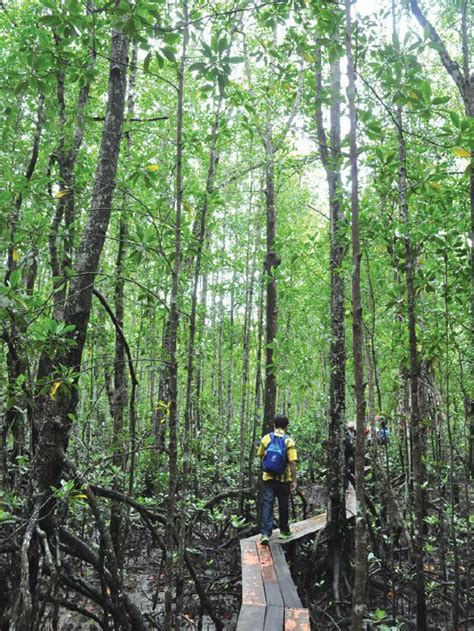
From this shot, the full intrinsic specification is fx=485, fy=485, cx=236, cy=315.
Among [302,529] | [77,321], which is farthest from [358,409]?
[302,529]

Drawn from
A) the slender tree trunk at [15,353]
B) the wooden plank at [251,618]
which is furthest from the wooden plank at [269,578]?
the slender tree trunk at [15,353]

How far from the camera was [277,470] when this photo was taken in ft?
22.3

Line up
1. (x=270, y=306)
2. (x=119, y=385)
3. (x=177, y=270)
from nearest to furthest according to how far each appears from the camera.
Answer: (x=177, y=270) < (x=119, y=385) < (x=270, y=306)

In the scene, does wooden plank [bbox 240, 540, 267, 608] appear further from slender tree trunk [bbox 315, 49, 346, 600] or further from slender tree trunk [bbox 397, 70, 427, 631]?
slender tree trunk [bbox 397, 70, 427, 631]

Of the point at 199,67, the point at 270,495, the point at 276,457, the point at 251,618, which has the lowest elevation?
the point at 251,618

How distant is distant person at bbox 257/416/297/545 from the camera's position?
6.79 meters

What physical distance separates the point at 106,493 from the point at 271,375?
174 inches

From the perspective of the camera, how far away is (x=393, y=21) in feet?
16.9

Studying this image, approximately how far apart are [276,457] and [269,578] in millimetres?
1532

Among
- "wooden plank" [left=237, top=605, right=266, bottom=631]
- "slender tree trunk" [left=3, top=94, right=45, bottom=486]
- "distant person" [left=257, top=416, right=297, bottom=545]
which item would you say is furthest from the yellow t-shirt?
"slender tree trunk" [left=3, top=94, right=45, bottom=486]

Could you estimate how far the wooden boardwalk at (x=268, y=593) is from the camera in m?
4.70

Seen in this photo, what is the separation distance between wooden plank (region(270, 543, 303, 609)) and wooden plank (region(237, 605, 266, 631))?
330 millimetres

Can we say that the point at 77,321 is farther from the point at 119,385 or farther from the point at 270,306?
the point at 270,306

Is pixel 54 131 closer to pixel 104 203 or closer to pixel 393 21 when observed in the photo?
pixel 104 203
